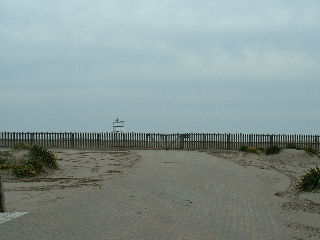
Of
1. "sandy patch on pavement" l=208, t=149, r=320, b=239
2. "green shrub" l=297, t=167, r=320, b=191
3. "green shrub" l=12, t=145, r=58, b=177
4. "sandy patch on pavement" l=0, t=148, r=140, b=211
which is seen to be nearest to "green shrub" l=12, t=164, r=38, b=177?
"green shrub" l=12, t=145, r=58, b=177

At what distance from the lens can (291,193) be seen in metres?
13.5

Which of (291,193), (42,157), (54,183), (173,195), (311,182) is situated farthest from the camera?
(42,157)

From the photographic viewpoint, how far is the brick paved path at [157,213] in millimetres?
7703

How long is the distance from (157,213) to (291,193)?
5.91 metres

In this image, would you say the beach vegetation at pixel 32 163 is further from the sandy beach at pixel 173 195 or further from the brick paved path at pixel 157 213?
the brick paved path at pixel 157 213

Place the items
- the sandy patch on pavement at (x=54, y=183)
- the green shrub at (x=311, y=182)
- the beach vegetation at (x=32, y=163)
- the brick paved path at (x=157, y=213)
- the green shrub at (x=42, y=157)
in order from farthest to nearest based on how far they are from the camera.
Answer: the green shrub at (x=42, y=157) → the beach vegetation at (x=32, y=163) → the green shrub at (x=311, y=182) → the sandy patch on pavement at (x=54, y=183) → the brick paved path at (x=157, y=213)

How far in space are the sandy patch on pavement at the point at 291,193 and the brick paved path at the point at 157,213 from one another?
39 centimetres

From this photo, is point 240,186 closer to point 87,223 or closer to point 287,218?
point 287,218

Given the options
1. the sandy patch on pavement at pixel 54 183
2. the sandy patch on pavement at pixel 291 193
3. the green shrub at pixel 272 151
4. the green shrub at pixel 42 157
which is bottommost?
the sandy patch on pavement at pixel 291 193

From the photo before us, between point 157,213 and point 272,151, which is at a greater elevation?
point 272,151

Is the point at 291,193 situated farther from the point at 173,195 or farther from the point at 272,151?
the point at 272,151

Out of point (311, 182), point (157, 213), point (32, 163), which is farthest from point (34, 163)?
point (311, 182)

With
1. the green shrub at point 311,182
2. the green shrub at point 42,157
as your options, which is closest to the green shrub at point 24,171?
the green shrub at point 42,157

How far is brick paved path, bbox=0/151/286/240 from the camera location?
25.3 feet
